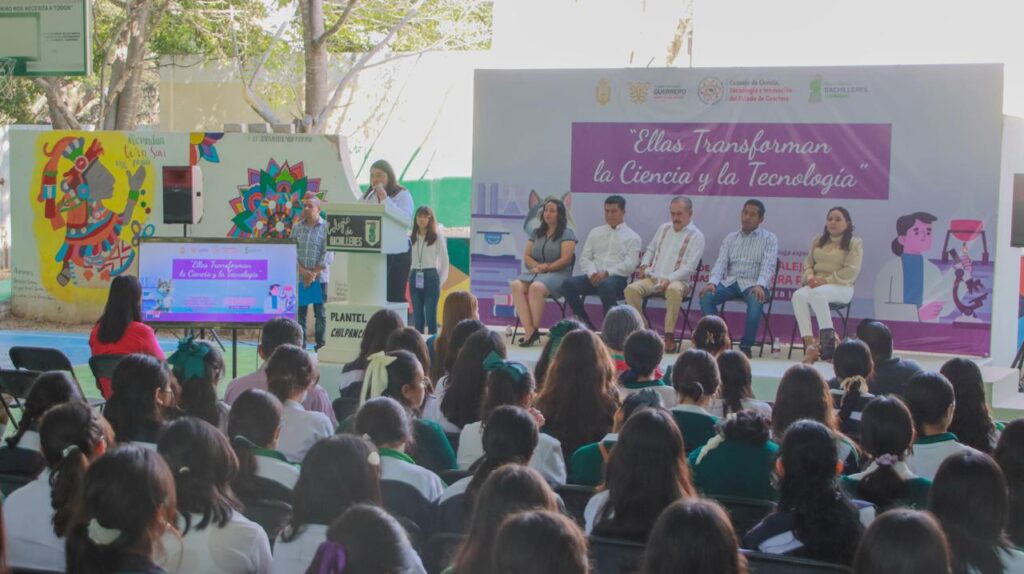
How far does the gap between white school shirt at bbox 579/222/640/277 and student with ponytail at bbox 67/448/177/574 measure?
21.7 feet

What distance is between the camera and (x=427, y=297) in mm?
9711

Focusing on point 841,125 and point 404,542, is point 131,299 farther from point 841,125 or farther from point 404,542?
point 841,125

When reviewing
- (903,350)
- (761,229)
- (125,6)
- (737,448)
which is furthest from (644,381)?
(125,6)

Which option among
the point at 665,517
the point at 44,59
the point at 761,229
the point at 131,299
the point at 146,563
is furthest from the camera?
the point at 44,59

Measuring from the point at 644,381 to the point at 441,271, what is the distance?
197 inches

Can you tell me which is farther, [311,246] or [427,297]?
[427,297]

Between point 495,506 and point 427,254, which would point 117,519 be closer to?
point 495,506

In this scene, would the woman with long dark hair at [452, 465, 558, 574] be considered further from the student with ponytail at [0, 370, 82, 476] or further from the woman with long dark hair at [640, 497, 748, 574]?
the student with ponytail at [0, 370, 82, 476]

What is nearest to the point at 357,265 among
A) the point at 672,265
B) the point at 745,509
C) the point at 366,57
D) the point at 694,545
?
the point at 672,265

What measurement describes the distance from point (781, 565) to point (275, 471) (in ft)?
5.29

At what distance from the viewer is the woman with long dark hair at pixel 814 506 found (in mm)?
3170

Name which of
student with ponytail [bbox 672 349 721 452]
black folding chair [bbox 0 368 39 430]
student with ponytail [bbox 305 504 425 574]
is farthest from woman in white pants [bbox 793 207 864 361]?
student with ponytail [bbox 305 504 425 574]

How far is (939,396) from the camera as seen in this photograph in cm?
405

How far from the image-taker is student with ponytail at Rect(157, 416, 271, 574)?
3.01 metres
